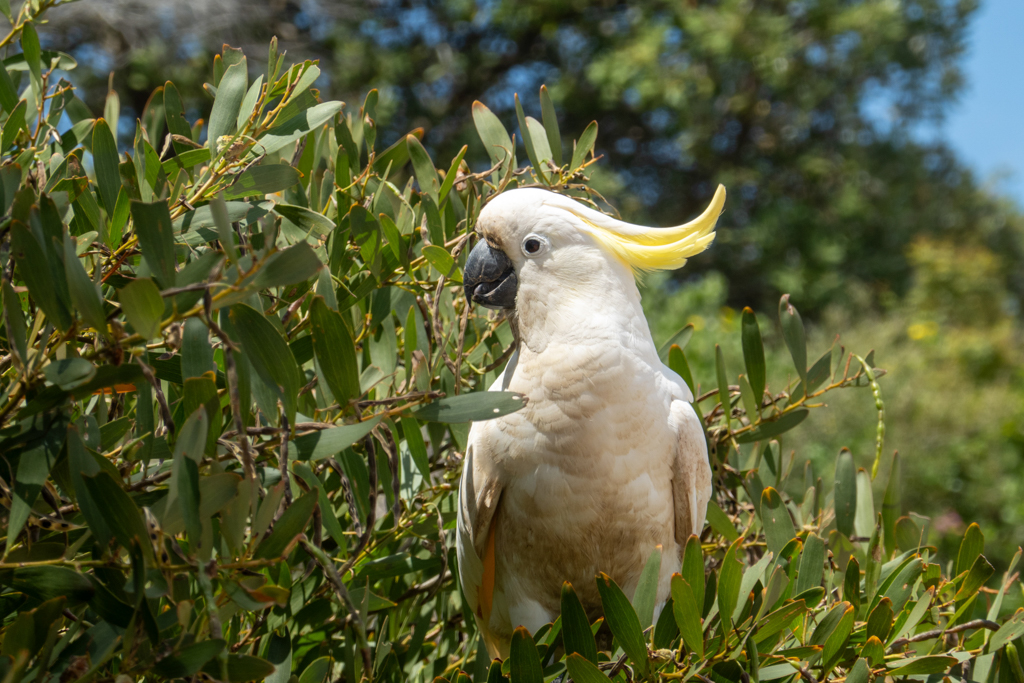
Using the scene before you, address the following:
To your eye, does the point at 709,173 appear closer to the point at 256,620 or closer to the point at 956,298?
the point at 956,298

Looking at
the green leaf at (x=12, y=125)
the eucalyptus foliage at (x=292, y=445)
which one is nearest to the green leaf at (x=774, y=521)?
the eucalyptus foliage at (x=292, y=445)

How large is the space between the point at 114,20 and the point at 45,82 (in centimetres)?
594

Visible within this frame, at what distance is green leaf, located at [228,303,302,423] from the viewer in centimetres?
60

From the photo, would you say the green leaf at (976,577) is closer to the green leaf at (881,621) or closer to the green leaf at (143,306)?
the green leaf at (881,621)

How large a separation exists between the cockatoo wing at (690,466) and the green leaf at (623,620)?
0.39 metres

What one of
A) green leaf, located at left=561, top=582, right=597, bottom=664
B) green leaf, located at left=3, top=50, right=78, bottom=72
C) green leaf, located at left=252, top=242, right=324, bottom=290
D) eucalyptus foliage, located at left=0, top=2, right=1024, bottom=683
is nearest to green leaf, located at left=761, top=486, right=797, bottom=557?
eucalyptus foliage, located at left=0, top=2, right=1024, bottom=683

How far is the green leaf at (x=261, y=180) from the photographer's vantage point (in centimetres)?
81

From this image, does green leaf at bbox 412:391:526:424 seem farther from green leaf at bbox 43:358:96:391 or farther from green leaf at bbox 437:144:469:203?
green leaf at bbox 437:144:469:203

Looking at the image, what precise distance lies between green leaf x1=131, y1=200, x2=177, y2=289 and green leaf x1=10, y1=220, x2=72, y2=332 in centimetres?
8

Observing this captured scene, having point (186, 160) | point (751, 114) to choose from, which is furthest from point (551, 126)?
point (751, 114)

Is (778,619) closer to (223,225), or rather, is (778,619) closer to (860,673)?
(860,673)

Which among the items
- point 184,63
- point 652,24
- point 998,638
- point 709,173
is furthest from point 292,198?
point 709,173

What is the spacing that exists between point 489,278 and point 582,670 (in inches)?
23.6

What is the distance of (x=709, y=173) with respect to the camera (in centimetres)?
834
